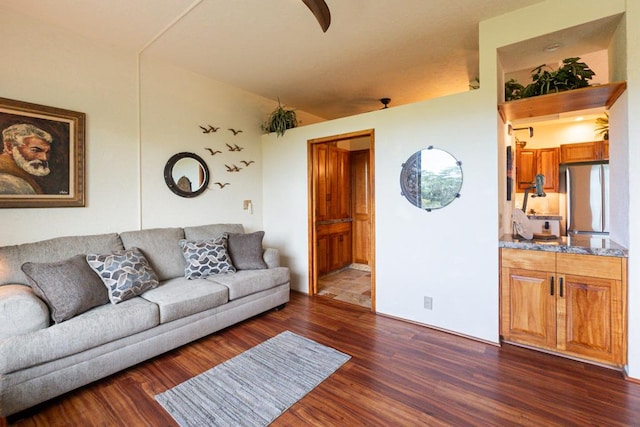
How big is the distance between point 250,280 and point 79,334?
1.35 m

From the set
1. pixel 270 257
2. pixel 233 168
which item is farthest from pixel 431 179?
pixel 233 168

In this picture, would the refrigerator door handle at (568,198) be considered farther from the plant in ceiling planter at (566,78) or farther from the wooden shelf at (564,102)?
the plant in ceiling planter at (566,78)

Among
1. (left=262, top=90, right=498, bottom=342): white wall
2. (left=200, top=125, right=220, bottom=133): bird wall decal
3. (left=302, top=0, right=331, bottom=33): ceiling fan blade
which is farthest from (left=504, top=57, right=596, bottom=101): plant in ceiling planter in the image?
(left=200, top=125, right=220, bottom=133): bird wall decal

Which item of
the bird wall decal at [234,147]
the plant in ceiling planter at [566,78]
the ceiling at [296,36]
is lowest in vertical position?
the bird wall decal at [234,147]

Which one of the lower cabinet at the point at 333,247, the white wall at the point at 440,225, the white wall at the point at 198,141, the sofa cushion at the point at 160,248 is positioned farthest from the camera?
the lower cabinet at the point at 333,247

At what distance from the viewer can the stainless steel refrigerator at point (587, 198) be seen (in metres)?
3.93

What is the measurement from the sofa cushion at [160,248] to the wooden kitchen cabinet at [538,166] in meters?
5.34

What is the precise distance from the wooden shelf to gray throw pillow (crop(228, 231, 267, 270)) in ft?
8.96

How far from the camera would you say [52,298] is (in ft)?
6.22

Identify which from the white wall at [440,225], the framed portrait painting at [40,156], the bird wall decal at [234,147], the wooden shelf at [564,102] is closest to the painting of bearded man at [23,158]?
the framed portrait painting at [40,156]

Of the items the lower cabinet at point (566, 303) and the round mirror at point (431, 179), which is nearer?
the lower cabinet at point (566, 303)

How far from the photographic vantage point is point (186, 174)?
11.1 ft

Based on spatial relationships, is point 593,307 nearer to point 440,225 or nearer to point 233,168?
point 440,225

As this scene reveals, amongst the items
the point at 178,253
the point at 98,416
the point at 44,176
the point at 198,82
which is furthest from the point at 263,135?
the point at 98,416
